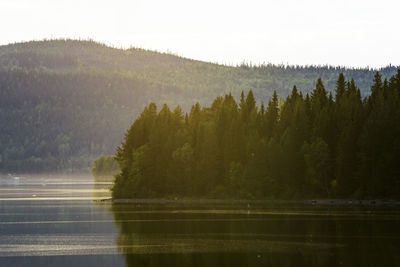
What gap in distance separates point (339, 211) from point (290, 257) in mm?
52662

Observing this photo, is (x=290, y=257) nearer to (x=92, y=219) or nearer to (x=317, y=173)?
(x=92, y=219)

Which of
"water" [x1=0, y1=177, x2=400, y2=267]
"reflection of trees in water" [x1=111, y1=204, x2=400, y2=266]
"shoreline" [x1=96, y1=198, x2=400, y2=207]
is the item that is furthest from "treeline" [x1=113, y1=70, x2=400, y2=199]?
"reflection of trees in water" [x1=111, y1=204, x2=400, y2=266]

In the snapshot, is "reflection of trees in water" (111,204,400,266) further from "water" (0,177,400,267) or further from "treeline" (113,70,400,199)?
"treeline" (113,70,400,199)

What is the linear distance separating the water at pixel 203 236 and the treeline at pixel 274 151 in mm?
15184

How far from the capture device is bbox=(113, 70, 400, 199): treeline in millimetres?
142375

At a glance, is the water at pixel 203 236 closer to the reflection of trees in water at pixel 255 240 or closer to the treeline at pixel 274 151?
the reflection of trees in water at pixel 255 240

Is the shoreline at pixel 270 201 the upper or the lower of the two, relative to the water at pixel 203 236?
lower

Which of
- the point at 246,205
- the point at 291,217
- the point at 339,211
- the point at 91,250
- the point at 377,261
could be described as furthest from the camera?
the point at 246,205

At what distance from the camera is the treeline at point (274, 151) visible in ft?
467

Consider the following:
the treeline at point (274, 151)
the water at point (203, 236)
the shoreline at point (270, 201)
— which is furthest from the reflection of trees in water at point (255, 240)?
the treeline at point (274, 151)

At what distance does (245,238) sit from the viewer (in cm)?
8606

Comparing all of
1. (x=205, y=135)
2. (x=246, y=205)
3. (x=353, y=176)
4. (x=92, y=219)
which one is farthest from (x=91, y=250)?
(x=205, y=135)

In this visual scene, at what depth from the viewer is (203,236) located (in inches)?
3472

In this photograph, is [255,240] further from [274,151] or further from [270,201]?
[274,151]
